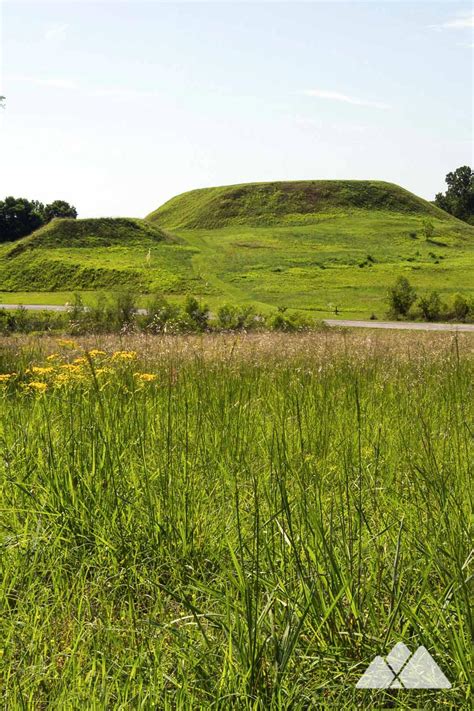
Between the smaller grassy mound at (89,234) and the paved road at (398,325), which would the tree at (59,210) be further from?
the paved road at (398,325)

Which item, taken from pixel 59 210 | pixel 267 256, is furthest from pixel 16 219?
pixel 267 256

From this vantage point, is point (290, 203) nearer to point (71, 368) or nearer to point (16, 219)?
point (16, 219)

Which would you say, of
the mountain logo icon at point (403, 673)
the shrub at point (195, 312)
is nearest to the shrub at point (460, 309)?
the shrub at point (195, 312)

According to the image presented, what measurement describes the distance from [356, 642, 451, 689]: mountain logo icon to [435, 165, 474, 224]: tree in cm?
10424

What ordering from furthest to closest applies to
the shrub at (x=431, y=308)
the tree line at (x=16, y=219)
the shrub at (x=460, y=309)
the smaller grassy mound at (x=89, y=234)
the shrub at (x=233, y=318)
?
1. the tree line at (x=16, y=219)
2. the smaller grassy mound at (x=89, y=234)
3. the shrub at (x=431, y=308)
4. the shrub at (x=460, y=309)
5. the shrub at (x=233, y=318)

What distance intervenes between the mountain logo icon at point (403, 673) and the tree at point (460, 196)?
104m

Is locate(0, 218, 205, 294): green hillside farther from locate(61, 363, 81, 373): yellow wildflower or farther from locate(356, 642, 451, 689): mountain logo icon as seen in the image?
locate(356, 642, 451, 689): mountain logo icon

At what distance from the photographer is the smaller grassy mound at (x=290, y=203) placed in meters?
79.3

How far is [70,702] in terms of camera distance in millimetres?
1870

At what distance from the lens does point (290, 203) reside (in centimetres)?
8231

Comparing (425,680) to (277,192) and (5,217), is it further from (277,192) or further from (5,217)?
(277,192)

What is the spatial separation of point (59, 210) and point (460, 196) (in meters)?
60.5

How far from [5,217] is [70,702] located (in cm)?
6770

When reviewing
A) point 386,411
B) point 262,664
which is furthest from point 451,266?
point 262,664
